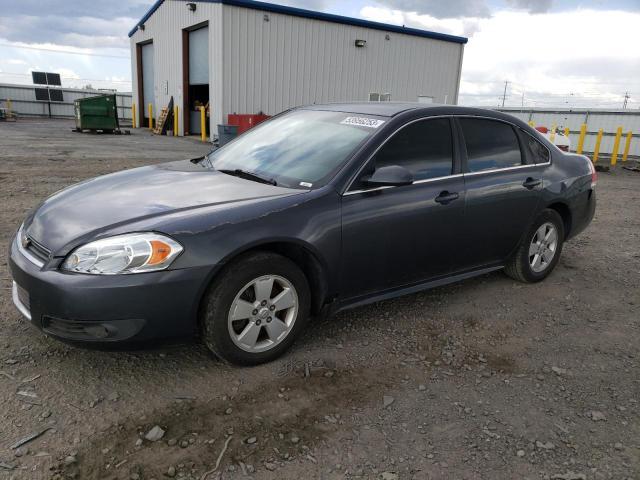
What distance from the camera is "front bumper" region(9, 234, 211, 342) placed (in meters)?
2.55

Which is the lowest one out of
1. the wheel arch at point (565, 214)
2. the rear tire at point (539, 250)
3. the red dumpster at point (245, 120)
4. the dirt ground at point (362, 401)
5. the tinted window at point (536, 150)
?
the dirt ground at point (362, 401)

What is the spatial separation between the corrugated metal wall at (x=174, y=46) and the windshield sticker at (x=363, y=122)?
51.4ft

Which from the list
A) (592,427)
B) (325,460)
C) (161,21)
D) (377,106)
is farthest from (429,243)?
(161,21)

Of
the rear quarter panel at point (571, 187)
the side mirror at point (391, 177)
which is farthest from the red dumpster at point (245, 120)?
the side mirror at point (391, 177)

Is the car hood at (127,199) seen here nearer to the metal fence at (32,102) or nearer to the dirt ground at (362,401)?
the dirt ground at (362,401)

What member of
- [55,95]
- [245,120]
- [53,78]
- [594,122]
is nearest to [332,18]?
[245,120]

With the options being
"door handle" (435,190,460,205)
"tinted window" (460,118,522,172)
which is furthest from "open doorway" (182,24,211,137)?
"door handle" (435,190,460,205)

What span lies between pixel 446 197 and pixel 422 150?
15.0 inches

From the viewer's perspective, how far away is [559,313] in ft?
13.6

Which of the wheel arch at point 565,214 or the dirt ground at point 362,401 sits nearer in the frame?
the dirt ground at point 362,401

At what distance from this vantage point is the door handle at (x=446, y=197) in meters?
3.70

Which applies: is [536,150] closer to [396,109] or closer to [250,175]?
[396,109]

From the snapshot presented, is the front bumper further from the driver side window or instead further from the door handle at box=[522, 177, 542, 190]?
the door handle at box=[522, 177, 542, 190]

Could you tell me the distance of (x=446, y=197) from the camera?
3.75 m
